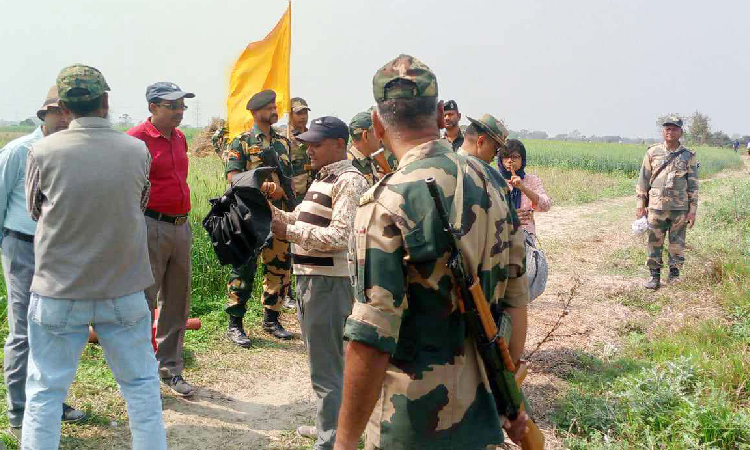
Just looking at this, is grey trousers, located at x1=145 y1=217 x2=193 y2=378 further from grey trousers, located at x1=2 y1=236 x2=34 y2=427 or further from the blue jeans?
the blue jeans

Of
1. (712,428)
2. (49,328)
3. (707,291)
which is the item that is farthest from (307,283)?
(707,291)

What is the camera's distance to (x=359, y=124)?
4.72m

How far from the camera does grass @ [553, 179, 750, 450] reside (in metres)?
3.31

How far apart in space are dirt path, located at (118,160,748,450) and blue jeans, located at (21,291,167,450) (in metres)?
0.95

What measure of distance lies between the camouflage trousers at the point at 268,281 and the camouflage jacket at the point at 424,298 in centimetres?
361

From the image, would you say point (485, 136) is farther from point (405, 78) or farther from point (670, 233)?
point (670, 233)

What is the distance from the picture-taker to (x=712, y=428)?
328 cm

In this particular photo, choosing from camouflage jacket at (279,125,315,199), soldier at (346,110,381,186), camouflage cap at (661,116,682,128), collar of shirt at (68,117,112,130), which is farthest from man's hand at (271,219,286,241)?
camouflage cap at (661,116,682,128)

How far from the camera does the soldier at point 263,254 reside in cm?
519

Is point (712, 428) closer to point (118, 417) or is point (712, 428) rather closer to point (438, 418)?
point (438, 418)

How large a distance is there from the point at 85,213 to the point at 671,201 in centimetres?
654

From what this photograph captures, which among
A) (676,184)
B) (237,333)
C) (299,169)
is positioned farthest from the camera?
(676,184)

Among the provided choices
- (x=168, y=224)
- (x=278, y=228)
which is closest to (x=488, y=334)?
(x=278, y=228)

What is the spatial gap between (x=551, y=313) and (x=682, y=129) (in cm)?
286
